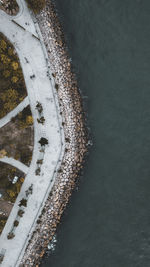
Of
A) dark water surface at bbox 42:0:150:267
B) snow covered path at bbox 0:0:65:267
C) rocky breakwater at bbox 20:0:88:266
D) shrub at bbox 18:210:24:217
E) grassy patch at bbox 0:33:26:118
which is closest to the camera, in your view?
grassy patch at bbox 0:33:26:118

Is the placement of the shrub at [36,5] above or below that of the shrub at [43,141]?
above

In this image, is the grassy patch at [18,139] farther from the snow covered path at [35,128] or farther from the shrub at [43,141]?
the shrub at [43,141]

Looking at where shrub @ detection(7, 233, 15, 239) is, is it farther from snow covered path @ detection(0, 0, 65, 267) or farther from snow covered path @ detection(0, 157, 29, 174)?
snow covered path @ detection(0, 157, 29, 174)

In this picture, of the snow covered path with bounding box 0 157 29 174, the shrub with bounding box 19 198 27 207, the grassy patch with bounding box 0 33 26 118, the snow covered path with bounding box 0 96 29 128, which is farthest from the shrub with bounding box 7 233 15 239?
the grassy patch with bounding box 0 33 26 118

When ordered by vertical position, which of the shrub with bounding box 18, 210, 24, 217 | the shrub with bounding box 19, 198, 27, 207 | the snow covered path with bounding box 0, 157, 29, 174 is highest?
the snow covered path with bounding box 0, 157, 29, 174

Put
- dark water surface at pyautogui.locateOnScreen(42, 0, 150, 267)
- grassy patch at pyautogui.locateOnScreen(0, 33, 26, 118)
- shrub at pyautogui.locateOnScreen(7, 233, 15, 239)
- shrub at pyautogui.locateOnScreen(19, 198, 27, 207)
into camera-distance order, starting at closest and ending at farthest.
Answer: grassy patch at pyautogui.locateOnScreen(0, 33, 26, 118), shrub at pyautogui.locateOnScreen(19, 198, 27, 207), shrub at pyautogui.locateOnScreen(7, 233, 15, 239), dark water surface at pyautogui.locateOnScreen(42, 0, 150, 267)

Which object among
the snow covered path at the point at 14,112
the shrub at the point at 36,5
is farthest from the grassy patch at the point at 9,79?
the shrub at the point at 36,5

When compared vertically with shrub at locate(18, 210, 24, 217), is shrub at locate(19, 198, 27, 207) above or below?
above

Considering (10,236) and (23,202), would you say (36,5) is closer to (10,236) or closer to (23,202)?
(23,202)
